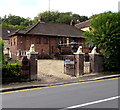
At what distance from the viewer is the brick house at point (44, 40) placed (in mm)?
30172

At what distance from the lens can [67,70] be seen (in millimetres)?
14398

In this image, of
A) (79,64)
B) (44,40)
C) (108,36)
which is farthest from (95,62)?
(44,40)

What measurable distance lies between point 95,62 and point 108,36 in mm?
2495

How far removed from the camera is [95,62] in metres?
15.0

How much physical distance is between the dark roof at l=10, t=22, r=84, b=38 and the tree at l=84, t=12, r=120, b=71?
16.7m

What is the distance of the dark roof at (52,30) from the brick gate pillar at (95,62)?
57.1 feet

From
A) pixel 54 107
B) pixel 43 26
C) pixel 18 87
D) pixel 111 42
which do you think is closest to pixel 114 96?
pixel 54 107

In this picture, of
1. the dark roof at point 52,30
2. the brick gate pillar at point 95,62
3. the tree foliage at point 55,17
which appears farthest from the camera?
the tree foliage at point 55,17

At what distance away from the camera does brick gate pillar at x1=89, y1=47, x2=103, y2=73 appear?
48.9ft

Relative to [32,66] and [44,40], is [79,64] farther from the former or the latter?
[44,40]

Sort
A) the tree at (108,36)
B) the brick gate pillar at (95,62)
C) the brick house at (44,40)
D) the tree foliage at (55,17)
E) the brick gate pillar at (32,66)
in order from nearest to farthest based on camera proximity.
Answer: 1. the brick gate pillar at (32,66)
2. the tree at (108,36)
3. the brick gate pillar at (95,62)
4. the brick house at (44,40)
5. the tree foliage at (55,17)

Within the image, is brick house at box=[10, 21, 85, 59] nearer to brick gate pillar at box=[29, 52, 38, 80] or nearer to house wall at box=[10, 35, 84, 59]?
house wall at box=[10, 35, 84, 59]

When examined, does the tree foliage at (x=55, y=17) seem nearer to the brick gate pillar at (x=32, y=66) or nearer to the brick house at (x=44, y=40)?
the brick house at (x=44, y=40)

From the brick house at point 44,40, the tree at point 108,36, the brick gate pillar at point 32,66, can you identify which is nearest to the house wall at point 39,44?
the brick house at point 44,40
